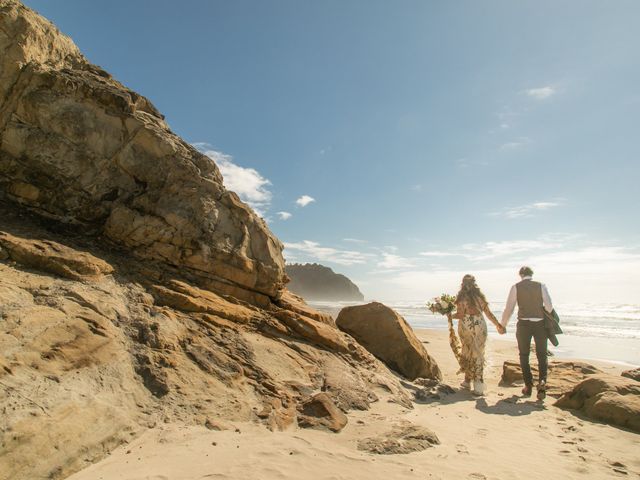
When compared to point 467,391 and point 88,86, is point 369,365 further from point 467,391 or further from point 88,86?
point 88,86

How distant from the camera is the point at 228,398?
5.02 meters

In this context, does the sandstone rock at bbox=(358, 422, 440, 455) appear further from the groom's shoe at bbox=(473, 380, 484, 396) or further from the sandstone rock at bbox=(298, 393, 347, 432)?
the groom's shoe at bbox=(473, 380, 484, 396)

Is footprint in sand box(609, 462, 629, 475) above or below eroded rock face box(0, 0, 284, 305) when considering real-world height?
below

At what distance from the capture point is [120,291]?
5.76m

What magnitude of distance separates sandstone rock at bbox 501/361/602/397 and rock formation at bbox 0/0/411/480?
4.25m

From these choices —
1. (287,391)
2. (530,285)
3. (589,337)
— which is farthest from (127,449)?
(589,337)

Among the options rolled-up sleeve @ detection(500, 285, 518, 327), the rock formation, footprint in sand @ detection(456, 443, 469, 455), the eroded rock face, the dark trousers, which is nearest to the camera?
the rock formation

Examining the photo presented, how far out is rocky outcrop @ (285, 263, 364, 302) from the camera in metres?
120

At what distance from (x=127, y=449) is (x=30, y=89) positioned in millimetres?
6484

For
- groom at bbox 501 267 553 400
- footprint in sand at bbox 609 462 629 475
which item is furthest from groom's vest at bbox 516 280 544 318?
footprint in sand at bbox 609 462 629 475

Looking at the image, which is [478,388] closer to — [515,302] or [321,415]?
[515,302]

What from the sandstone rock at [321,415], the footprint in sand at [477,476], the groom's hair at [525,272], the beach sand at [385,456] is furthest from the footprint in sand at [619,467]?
the groom's hair at [525,272]

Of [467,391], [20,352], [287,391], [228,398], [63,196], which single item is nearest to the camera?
[20,352]

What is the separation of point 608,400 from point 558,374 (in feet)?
11.1
